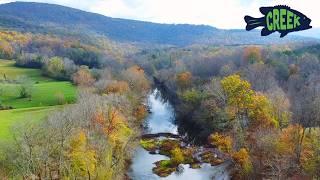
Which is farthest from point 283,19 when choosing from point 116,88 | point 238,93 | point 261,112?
point 116,88

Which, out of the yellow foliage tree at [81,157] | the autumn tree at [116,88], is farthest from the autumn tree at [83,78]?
the yellow foliage tree at [81,157]

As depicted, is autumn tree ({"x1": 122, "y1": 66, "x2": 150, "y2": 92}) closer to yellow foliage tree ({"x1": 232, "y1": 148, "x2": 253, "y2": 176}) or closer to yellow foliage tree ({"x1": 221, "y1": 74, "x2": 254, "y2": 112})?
yellow foliage tree ({"x1": 221, "y1": 74, "x2": 254, "y2": 112})

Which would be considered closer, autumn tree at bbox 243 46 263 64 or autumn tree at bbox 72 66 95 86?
autumn tree at bbox 72 66 95 86

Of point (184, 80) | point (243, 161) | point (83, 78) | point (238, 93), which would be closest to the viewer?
point (243, 161)

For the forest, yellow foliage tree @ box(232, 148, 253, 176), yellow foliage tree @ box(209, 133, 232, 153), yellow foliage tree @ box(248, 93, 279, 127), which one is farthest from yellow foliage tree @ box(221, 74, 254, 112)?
yellow foliage tree @ box(232, 148, 253, 176)

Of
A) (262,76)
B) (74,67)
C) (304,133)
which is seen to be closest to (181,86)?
(262,76)

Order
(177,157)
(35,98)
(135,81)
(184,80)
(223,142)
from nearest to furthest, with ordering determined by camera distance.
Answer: (223,142) < (177,157) < (35,98) < (135,81) < (184,80)

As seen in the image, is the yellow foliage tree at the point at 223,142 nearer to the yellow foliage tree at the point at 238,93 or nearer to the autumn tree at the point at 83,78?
the yellow foliage tree at the point at 238,93

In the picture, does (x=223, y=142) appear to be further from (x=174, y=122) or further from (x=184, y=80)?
(x=184, y=80)
